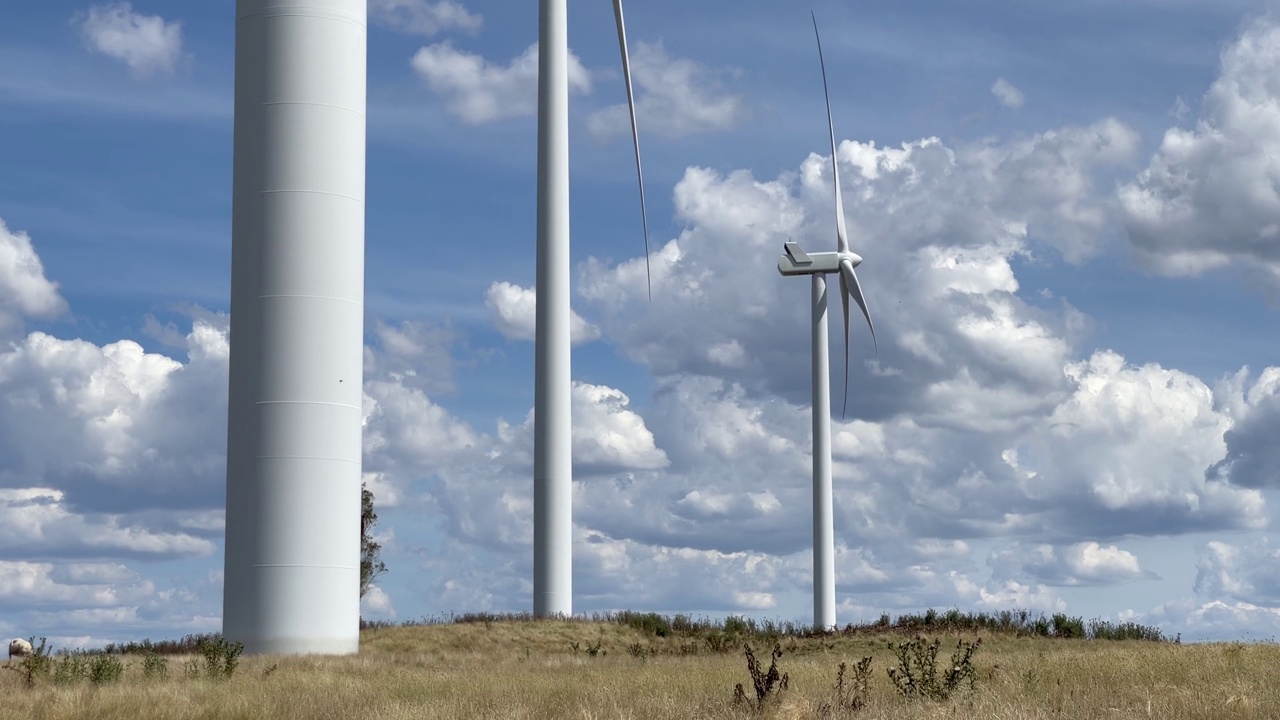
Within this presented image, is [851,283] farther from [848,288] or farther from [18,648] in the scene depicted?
[18,648]

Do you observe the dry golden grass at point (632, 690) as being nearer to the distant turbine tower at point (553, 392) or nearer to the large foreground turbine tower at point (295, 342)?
the large foreground turbine tower at point (295, 342)

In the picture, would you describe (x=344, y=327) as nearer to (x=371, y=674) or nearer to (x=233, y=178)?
(x=233, y=178)

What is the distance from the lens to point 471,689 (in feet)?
83.1

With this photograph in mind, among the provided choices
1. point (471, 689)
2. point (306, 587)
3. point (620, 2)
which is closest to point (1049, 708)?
point (471, 689)

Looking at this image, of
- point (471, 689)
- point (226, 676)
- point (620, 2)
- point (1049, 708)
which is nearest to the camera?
point (1049, 708)

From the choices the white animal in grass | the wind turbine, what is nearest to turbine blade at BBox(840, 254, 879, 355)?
the wind turbine

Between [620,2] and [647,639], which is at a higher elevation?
[620,2]

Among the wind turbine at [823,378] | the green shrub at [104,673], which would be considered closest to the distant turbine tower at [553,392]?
the wind turbine at [823,378]

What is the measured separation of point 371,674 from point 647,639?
17693 millimetres

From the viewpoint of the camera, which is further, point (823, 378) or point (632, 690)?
point (823, 378)

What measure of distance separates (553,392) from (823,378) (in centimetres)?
1150

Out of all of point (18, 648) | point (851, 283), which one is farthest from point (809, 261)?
point (18, 648)

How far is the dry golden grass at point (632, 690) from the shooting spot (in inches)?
795

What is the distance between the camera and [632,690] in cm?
2461
